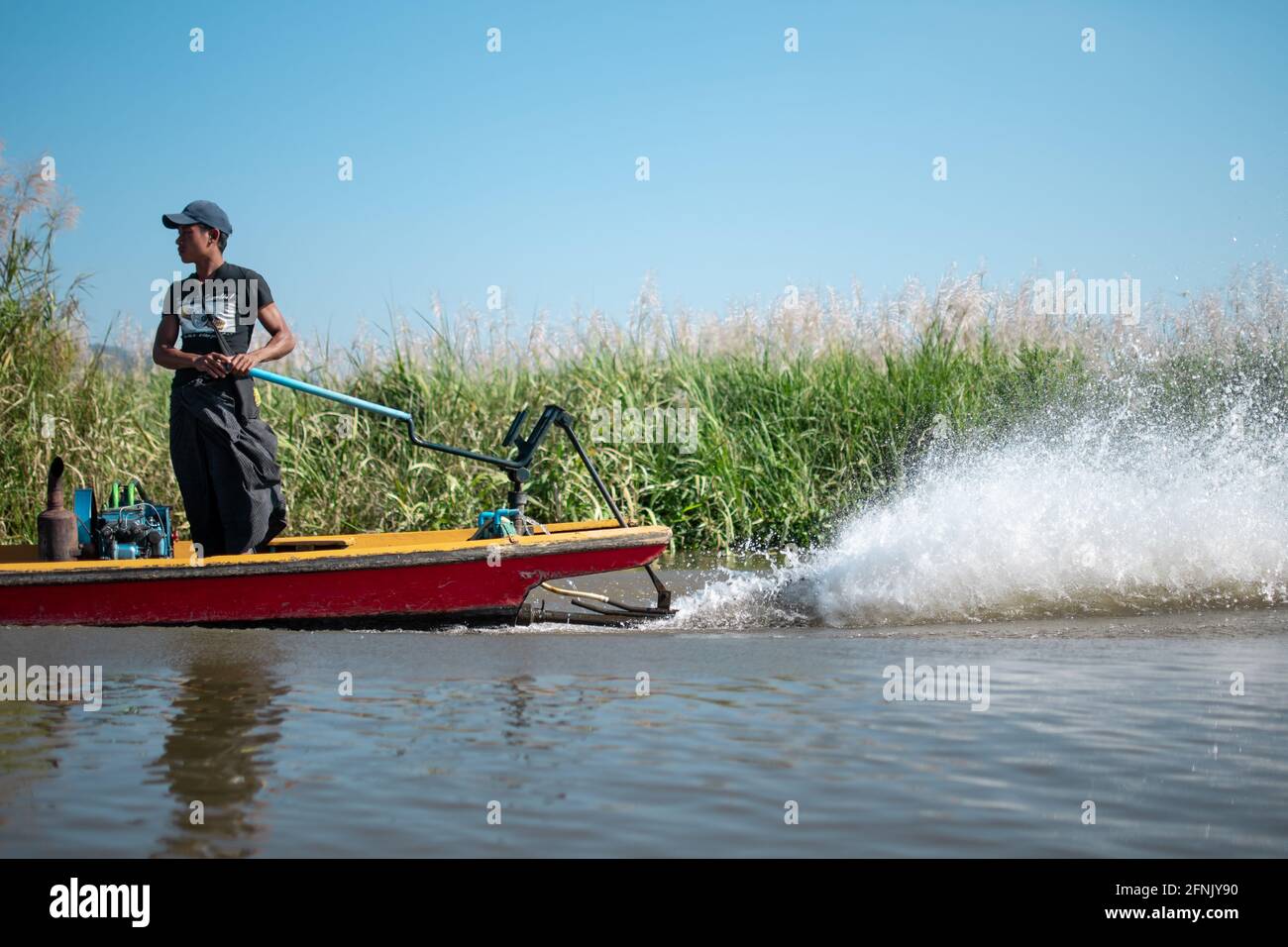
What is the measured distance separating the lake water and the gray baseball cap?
225cm

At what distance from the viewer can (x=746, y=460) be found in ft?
38.7

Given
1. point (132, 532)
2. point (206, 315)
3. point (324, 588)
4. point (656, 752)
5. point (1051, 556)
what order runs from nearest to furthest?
point (656, 752)
point (324, 588)
point (206, 315)
point (132, 532)
point (1051, 556)

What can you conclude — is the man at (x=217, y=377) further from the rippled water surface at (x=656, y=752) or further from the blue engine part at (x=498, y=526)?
the blue engine part at (x=498, y=526)

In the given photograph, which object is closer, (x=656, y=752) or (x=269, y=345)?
(x=656, y=752)

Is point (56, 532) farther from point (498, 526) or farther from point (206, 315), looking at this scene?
point (498, 526)

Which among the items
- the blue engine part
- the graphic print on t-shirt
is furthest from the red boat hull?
the graphic print on t-shirt

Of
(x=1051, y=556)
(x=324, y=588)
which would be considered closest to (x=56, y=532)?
(x=324, y=588)

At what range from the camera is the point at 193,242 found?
7.62m

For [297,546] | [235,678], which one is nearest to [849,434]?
[297,546]

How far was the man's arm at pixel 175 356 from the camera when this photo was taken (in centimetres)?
755

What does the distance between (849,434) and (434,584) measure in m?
5.15

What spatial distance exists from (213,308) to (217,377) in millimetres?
383

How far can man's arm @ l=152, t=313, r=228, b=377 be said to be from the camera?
755 cm
